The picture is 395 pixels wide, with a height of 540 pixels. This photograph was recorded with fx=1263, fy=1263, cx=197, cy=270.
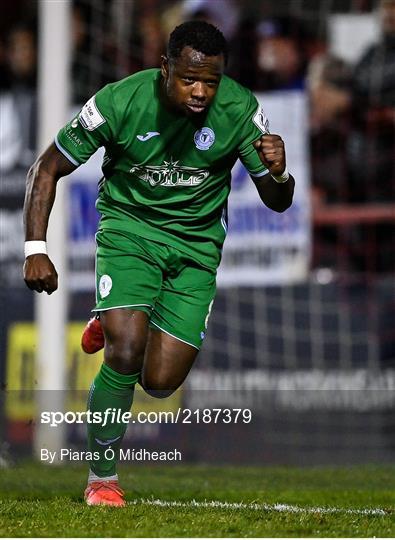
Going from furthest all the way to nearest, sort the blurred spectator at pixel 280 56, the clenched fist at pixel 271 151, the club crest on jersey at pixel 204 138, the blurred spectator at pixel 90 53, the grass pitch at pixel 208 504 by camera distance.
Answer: the blurred spectator at pixel 90 53 < the blurred spectator at pixel 280 56 < the club crest on jersey at pixel 204 138 < the clenched fist at pixel 271 151 < the grass pitch at pixel 208 504

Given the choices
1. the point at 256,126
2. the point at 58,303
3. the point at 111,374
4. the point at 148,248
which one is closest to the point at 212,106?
the point at 256,126

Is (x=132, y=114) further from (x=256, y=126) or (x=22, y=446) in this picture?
(x=22, y=446)

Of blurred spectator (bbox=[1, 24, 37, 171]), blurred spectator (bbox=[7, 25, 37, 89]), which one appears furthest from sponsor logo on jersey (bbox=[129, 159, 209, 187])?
blurred spectator (bbox=[7, 25, 37, 89])

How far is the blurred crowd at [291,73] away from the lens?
12969 mm

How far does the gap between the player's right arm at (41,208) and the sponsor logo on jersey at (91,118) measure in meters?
0.20

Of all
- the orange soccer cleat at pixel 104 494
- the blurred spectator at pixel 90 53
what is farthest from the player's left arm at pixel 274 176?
the blurred spectator at pixel 90 53

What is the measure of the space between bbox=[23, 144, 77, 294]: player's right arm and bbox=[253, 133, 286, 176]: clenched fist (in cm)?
99

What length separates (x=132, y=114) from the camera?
6.23 m

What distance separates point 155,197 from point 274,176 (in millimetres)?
673

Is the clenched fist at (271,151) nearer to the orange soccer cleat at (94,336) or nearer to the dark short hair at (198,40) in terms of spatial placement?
the dark short hair at (198,40)

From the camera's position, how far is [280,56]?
13.2 meters

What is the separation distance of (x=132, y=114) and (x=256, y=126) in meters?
0.64

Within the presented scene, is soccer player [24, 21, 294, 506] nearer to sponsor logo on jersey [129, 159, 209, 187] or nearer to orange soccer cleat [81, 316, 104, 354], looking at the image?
sponsor logo on jersey [129, 159, 209, 187]

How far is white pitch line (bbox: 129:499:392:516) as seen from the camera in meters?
6.09
